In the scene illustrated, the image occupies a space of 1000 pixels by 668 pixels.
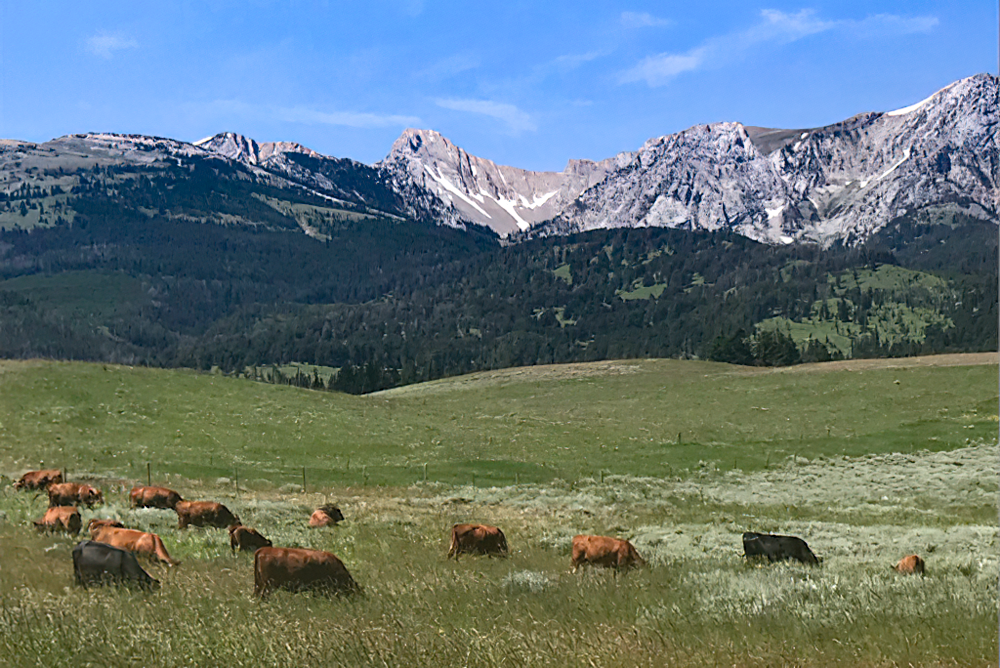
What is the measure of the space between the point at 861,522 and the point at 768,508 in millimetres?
6102

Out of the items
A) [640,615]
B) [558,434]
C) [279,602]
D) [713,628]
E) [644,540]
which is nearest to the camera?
[713,628]

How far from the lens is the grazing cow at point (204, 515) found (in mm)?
22047

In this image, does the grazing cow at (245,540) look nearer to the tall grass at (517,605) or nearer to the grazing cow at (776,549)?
the tall grass at (517,605)

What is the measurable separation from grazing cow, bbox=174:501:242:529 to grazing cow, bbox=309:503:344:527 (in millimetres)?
2427

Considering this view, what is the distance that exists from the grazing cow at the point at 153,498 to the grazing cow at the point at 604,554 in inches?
573

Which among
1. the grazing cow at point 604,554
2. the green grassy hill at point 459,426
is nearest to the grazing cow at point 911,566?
the grazing cow at point 604,554

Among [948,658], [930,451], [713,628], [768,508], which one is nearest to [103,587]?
[713,628]

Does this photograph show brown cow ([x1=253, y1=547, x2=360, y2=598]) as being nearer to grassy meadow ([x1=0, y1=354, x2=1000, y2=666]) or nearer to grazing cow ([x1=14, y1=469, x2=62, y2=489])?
grassy meadow ([x1=0, y1=354, x2=1000, y2=666])

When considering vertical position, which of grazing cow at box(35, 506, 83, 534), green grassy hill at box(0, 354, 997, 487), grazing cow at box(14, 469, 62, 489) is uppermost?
grazing cow at box(35, 506, 83, 534)

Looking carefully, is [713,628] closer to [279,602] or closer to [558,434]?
[279,602]

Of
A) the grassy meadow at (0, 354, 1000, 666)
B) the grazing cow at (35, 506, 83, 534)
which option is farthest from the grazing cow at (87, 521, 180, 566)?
the grazing cow at (35, 506, 83, 534)

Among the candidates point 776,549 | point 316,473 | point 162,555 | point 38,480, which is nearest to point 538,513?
point 776,549

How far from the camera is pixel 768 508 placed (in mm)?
34062

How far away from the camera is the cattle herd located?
11820 millimetres
